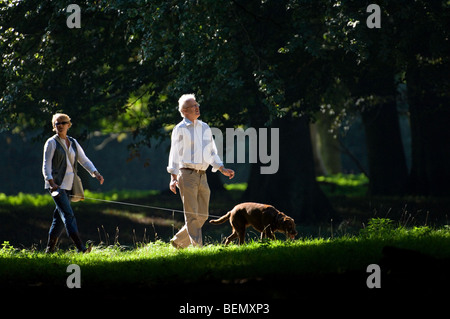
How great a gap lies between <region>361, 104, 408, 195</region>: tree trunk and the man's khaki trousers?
48.5ft

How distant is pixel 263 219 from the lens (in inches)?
375

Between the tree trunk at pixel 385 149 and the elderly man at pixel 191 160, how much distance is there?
1480 cm

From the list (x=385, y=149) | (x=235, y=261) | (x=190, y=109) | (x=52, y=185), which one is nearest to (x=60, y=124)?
(x=52, y=185)

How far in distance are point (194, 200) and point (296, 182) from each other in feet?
34.1

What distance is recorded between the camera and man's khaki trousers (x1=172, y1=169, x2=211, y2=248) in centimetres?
976

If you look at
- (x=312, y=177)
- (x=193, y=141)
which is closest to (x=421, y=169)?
(x=312, y=177)

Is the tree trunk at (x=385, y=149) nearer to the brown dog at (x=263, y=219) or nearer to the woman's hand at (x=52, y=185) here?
the brown dog at (x=263, y=219)

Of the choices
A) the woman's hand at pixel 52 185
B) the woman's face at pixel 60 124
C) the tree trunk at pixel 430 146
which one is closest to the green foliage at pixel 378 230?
the woman's hand at pixel 52 185

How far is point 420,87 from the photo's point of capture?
18266mm

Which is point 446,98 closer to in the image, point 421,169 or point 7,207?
point 421,169

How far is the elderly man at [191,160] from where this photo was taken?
9.73m

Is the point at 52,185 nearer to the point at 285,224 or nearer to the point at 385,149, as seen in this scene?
the point at 285,224

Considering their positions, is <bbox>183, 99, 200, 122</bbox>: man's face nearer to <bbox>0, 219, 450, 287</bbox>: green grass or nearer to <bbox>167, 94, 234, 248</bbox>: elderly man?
<bbox>167, 94, 234, 248</bbox>: elderly man

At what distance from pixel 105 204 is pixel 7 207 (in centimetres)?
317
